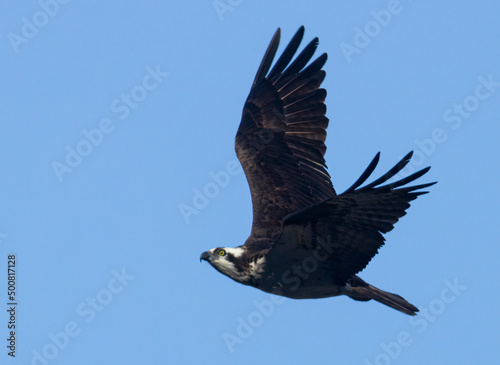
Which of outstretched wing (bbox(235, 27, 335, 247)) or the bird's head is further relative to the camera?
outstretched wing (bbox(235, 27, 335, 247))

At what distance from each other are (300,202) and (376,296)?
206 cm

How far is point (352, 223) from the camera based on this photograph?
10.1 meters

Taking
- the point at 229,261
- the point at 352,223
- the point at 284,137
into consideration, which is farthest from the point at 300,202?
the point at 352,223

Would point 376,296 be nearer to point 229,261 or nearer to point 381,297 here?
point 381,297

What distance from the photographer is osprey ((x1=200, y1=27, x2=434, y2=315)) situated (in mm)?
9930

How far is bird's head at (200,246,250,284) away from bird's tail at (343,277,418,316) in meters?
1.43

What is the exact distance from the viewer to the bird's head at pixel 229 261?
1126cm

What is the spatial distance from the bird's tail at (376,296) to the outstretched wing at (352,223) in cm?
43

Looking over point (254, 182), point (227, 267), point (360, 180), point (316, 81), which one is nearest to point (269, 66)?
point (316, 81)

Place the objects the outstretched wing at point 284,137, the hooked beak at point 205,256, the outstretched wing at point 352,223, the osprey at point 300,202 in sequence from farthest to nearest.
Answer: the outstretched wing at point 284,137 < the hooked beak at point 205,256 < the osprey at point 300,202 < the outstretched wing at point 352,223

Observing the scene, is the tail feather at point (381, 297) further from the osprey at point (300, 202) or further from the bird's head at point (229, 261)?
the bird's head at point (229, 261)

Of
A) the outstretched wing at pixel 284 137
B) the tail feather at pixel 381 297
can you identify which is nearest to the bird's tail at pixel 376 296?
the tail feather at pixel 381 297

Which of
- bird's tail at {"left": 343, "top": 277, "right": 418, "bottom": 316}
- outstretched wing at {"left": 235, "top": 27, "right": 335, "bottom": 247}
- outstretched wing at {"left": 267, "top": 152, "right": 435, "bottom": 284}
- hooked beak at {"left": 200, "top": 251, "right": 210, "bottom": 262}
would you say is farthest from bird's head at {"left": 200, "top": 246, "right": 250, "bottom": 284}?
bird's tail at {"left": 343, "top": 277, "right": 418, "bottom": 316}

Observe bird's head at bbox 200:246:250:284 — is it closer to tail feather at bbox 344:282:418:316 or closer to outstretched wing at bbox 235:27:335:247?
outstretched wing at bbox 235:27:335:247
